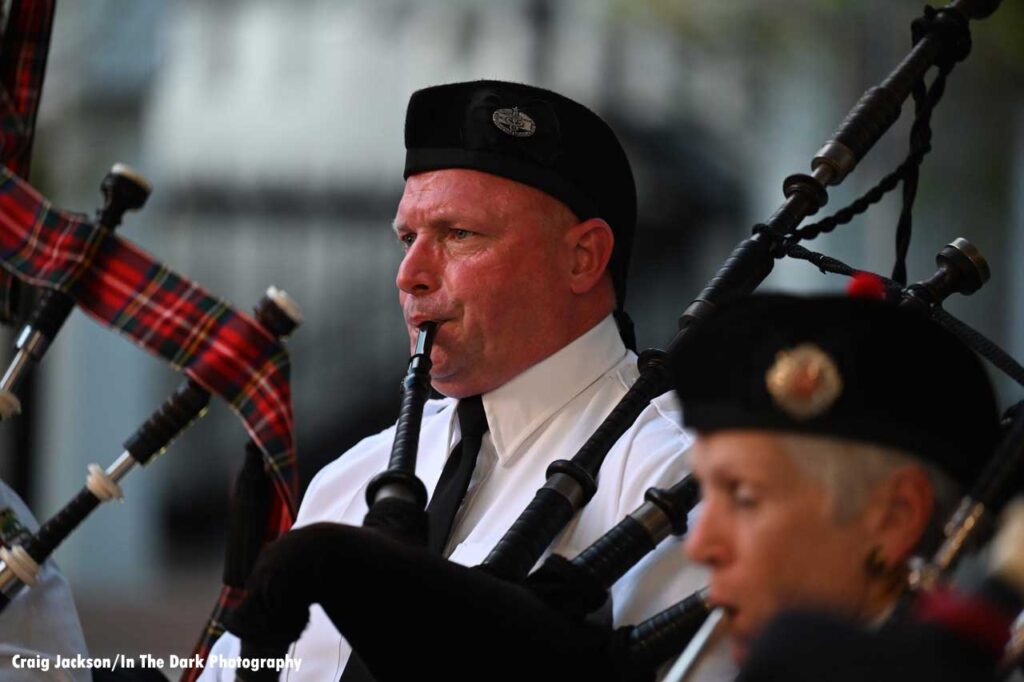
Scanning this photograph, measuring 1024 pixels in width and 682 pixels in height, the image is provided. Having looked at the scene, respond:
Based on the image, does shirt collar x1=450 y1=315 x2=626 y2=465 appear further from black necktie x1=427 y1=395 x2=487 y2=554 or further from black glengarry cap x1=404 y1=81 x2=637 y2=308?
black glengarry cap x1=404 y1=81 x2=637 y2=308

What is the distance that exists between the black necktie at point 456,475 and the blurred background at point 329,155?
396 centimetres

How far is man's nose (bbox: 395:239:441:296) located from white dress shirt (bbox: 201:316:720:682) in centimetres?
22

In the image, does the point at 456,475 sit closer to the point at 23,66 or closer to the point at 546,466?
the point at 546,466

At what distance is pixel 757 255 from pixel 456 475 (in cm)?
65

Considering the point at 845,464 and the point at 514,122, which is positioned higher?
the point at 514,122

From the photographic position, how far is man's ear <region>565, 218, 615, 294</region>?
2.93m

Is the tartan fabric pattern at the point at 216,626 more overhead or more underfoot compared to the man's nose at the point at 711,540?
more underfoot

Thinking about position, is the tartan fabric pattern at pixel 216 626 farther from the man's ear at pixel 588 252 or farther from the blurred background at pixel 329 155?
the blurred background at pixel 329 155

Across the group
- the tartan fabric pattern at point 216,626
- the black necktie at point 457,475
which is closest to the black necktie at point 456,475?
the black necktie at point 457,475

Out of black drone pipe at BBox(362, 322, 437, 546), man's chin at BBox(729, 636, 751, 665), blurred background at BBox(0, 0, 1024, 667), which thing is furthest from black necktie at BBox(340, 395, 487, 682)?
blurred background at BBox(0, 0, 1024, 667)

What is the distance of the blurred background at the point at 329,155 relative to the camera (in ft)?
22.7

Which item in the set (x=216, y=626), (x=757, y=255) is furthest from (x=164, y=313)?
(x=757, y=255)

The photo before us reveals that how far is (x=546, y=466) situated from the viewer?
109 inches

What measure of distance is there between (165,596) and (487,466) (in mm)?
4635
